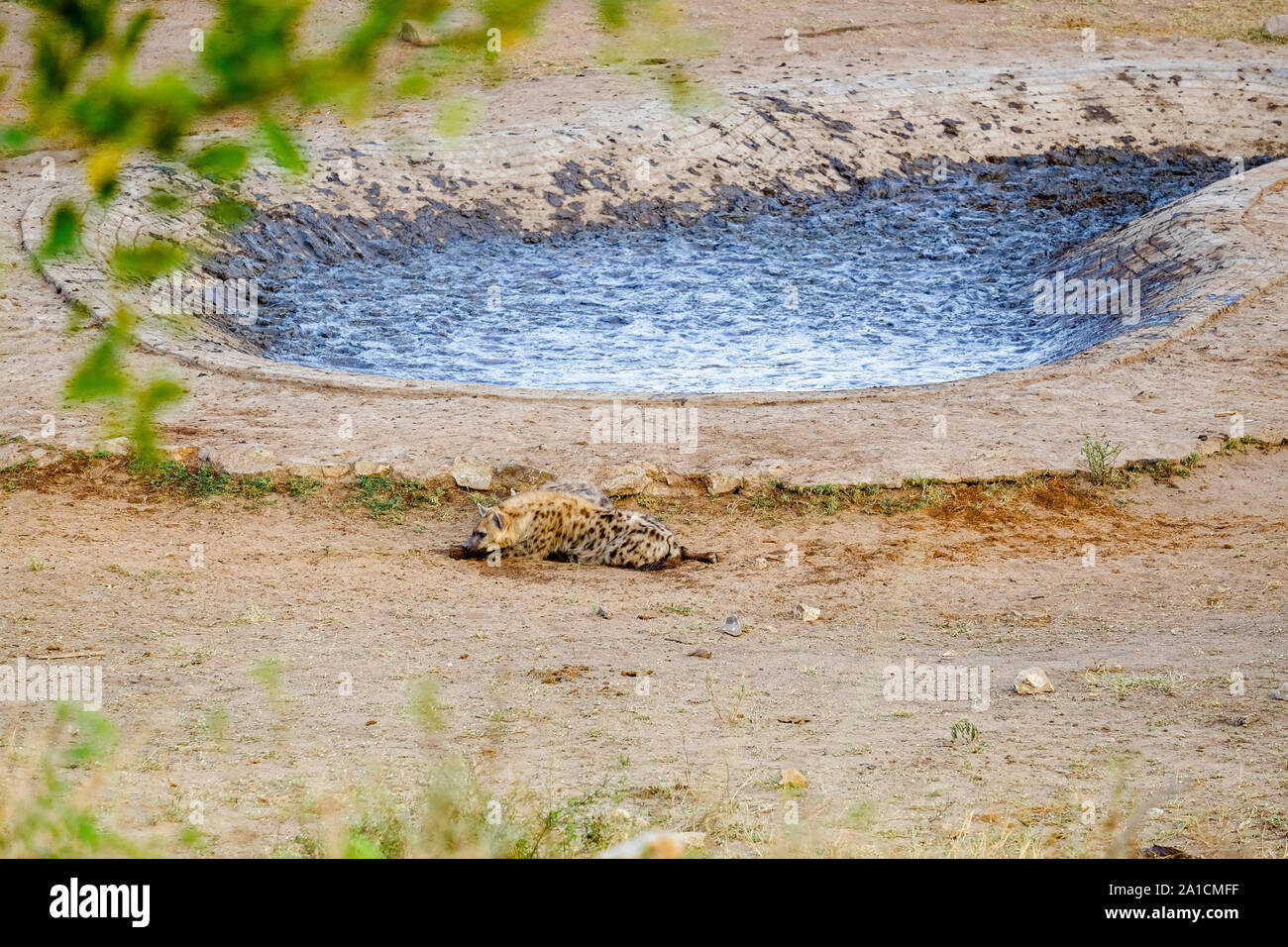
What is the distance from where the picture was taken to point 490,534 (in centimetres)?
854

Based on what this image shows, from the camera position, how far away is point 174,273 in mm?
13508

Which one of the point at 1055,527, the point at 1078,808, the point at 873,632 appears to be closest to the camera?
the point at 1078,808

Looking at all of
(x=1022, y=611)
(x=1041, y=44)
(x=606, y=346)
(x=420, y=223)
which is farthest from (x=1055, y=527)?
(x=1041, y=44)

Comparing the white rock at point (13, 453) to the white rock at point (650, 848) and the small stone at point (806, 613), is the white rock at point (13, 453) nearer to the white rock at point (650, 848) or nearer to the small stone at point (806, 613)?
the small stone at point (806, 613)

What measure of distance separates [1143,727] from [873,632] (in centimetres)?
189

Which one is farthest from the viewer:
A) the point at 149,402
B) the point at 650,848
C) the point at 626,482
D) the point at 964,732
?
the point at 626,482

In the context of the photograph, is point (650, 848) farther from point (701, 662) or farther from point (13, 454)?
point (13, 454)

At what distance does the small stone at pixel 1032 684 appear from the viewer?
6523mm

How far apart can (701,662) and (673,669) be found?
19 cm

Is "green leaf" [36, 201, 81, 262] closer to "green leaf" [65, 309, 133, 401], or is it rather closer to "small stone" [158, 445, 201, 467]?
"green leaf" [65, 309, 133, 401]

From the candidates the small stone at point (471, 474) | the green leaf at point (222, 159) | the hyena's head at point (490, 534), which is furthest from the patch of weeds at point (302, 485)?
the green leaf at point (222, 159)

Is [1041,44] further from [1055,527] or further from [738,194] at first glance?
[1055,527]

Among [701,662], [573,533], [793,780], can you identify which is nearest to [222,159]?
[793,780]

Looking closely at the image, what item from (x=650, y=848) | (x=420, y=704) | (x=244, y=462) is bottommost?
(x=420, y=704)
